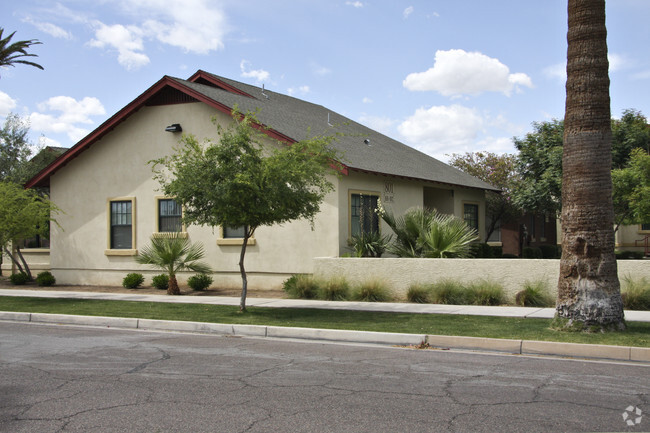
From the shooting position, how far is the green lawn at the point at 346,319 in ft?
34.1

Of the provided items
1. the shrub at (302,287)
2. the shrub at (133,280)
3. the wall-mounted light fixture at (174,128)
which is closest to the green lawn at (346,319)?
the shrub at (302,287)

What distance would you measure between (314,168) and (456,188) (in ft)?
42.6

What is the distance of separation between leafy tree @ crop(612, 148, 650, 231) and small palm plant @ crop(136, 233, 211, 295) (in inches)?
524

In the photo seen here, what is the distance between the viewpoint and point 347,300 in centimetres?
1692

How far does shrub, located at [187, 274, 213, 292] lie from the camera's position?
1988cm

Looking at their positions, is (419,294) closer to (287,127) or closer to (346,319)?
(346,319)

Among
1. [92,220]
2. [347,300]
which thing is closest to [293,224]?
[347,300]

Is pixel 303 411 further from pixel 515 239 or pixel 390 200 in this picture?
pixel 515 239

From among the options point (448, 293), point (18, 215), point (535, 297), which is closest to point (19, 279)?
point (18, 215)

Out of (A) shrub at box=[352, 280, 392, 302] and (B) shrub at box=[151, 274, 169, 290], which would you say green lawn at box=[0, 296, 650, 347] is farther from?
(B) shrub at box=[151, 274, 169, 290]

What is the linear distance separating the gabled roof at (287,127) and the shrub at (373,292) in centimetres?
372

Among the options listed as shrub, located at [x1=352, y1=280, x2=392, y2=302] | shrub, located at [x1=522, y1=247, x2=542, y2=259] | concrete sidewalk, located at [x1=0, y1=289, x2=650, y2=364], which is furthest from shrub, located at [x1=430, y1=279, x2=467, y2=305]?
shrub, located at [x1=522, y1=247, x2=542, y2=259]

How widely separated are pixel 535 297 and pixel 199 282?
10105mm

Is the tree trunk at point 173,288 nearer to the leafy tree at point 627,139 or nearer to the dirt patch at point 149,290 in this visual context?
the dirt patch at point 149,290
